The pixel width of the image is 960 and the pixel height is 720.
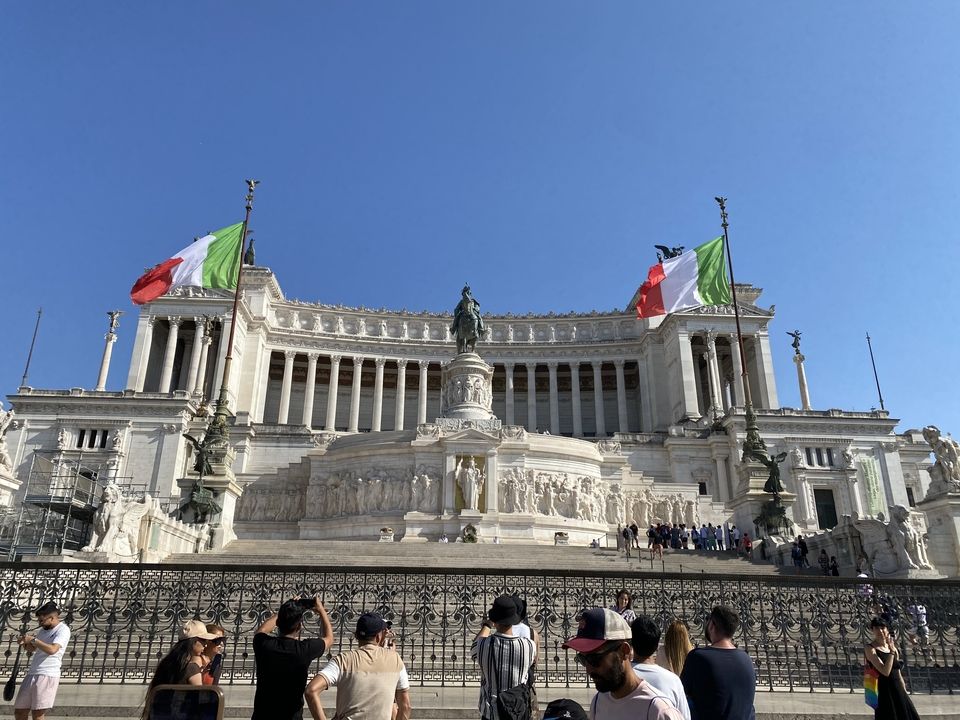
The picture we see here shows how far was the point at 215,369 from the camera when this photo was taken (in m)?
66.9

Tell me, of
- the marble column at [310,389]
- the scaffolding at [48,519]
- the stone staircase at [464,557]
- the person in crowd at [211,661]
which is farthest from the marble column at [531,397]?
the person in crowd at [211,661]

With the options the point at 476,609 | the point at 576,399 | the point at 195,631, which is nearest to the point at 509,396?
the point at 576,399

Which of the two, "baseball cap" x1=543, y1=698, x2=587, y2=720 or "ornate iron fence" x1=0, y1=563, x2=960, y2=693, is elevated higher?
"ornate iron fence" x1=0, y1=563, x2=960, y2=693

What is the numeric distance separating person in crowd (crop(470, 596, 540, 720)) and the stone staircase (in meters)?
17.3

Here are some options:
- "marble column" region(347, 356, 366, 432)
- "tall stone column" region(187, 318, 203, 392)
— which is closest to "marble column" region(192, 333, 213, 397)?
"tall stone column" region(187, 318, 203, 392)

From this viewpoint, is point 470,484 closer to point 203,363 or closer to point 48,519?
point 48,519

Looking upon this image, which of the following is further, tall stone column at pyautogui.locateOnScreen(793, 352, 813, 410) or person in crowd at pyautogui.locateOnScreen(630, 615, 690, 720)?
tall stone column at pyautogui.locateOnScreen(793, 352, 813, 410)

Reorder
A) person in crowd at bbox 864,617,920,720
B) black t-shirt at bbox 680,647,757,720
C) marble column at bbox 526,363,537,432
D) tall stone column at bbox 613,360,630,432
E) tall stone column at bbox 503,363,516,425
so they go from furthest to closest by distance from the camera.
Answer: marble column at bbox 526,363,537,432
tall stone column at bbox 503,363,516,425
tall stone column at bbox 613,360,630,432
person in crowd at bbox 864,617,920,720
black t-shirt at bbox 680,647,757,720

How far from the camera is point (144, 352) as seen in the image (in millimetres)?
65188

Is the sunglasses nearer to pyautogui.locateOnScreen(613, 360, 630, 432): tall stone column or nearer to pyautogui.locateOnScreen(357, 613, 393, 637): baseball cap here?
pyautogui.locateOnScreen(357, 613, 393, 637): baseball cap

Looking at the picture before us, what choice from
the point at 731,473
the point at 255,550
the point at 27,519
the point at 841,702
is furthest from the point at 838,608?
the point at 731,473

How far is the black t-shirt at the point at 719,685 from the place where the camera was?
4984 millimetres

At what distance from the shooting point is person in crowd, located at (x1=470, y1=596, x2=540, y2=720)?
5.70m

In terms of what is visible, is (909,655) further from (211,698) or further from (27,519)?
(27,519)
